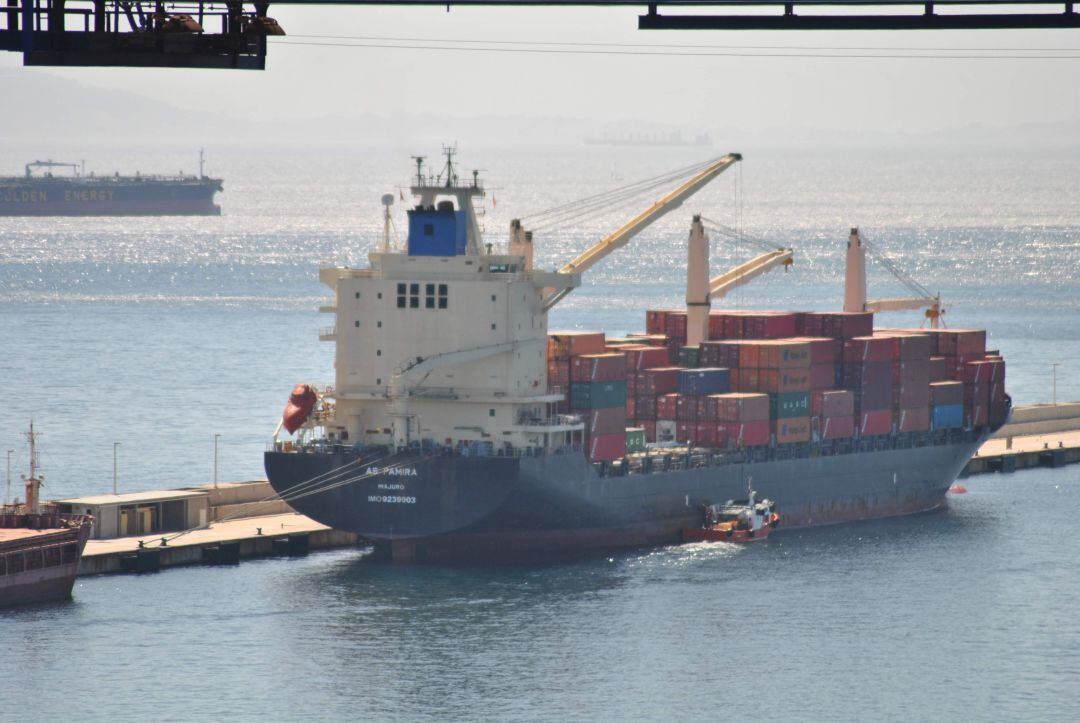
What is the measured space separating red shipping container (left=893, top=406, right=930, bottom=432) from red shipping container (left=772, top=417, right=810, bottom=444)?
5122mm

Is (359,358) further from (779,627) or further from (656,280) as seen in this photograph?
(656,280)

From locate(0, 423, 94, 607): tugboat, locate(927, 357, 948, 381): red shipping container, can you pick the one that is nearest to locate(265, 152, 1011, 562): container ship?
locate(927, 357, 948, 381): red shipping container

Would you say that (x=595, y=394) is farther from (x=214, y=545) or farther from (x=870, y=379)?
(x=870, y=379)

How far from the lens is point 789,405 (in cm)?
6619

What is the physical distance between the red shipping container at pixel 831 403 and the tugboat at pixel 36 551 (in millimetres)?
23257

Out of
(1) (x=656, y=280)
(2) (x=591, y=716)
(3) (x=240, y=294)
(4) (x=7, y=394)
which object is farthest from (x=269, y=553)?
(1) (x=656, y=280)

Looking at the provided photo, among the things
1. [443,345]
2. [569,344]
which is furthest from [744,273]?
[443,345]

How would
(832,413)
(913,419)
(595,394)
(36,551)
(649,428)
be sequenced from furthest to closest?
(913,419), (832,413), (649,428), (595,394), (36,551)

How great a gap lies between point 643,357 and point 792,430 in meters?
5.01

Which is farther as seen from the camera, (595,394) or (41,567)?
(595,394)

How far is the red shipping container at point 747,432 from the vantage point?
6462cm

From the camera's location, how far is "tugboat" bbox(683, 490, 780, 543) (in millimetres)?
64000

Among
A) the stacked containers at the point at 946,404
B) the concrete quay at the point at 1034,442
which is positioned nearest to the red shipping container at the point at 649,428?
the stacked containers at the point at 946,404

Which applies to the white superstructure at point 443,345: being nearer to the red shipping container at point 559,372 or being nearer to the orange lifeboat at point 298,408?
the orange lifeboat at point 298,408
